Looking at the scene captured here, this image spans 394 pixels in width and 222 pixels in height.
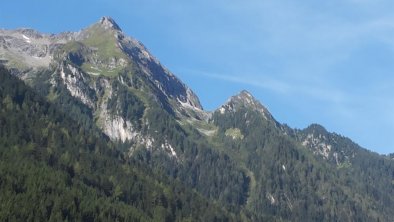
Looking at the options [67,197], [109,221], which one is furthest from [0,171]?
[109,221]

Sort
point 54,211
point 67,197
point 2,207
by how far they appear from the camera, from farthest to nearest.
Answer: point 67,197
point 54,211
point 2,207

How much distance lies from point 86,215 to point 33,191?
1740cm

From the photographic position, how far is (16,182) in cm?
19538

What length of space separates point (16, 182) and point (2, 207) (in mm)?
23512

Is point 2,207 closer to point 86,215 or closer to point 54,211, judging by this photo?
point 54,211

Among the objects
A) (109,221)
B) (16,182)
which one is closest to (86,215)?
(109,221)

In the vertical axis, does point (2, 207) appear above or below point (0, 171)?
below

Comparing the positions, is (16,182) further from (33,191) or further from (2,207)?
(2,207)

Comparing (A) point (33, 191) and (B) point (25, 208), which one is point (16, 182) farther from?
(B) point (25, 208)

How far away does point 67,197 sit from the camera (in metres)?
199

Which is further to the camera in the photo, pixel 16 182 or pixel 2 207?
pixel 16 182

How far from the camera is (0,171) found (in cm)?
19750

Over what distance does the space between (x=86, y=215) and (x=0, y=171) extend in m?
29.3

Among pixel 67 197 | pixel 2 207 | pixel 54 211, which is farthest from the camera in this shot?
pixel 67 197
